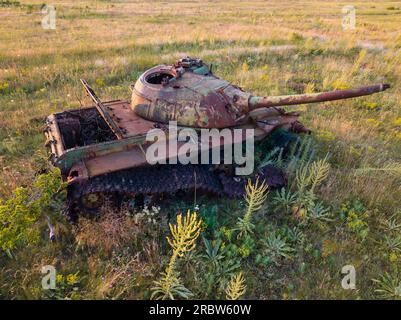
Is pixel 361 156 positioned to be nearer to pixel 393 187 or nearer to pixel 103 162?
pixel 393 187

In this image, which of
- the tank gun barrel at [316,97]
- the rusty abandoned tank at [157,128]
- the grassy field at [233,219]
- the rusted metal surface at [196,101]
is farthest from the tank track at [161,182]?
the tank gun barrel at [316,97]

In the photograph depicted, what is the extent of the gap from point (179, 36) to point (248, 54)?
4656mm

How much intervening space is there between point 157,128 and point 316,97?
2598 millimetres

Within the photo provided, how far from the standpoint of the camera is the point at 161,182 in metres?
5.43

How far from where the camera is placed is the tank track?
511cm

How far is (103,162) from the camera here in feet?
17.0

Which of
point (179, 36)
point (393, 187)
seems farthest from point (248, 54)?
point (393, 187)

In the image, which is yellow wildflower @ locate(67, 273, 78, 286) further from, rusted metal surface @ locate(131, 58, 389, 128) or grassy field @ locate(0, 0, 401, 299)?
rusted metal surface @ locate(131, 58, 389, 128)

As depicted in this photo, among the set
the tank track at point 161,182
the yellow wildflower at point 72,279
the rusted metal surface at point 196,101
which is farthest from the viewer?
the rusted metal surface at point 196,101

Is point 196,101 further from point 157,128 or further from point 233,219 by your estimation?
point 233,219

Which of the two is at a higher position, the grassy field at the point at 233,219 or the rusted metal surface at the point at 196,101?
the rusted metal surface at the point at 196,101

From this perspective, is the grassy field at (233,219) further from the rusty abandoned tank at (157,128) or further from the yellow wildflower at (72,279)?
the rusty abandoned tank at (157,128)

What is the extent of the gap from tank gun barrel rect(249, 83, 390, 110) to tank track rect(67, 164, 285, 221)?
130 centimetres

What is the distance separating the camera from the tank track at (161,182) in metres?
5.11
